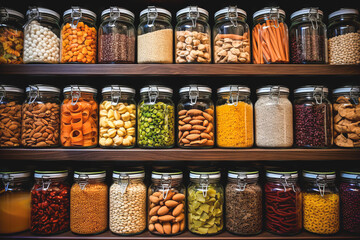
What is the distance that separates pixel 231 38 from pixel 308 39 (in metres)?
0.35

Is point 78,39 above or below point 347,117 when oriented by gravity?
above

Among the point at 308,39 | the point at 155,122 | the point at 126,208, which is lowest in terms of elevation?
the point at 126,208

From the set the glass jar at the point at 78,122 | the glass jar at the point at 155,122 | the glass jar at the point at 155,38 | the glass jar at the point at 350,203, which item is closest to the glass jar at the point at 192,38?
the glass jar at the point at 155,38

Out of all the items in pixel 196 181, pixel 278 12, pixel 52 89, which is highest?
pixel 278 12

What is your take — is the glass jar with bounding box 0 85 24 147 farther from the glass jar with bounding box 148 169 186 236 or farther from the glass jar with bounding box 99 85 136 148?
the glass jar with bounding box 148 169 186 236

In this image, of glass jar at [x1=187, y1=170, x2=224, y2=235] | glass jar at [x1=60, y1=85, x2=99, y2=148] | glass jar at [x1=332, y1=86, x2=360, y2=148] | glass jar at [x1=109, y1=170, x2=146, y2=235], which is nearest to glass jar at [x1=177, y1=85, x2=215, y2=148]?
glass jar at [x1=187, y1=170, x2=224, y2=235]

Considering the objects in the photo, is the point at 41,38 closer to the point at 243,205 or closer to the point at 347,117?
the point at 243,205

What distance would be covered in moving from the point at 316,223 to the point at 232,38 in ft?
3.03

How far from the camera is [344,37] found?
1.03 meters

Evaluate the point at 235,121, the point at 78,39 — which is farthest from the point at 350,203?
the point at 78,39

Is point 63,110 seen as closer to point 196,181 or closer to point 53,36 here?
point 53,36

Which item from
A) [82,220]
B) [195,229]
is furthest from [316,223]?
[82,220]

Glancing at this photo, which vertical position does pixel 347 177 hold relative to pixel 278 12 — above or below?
below

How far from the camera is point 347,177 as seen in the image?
3.42 ft
